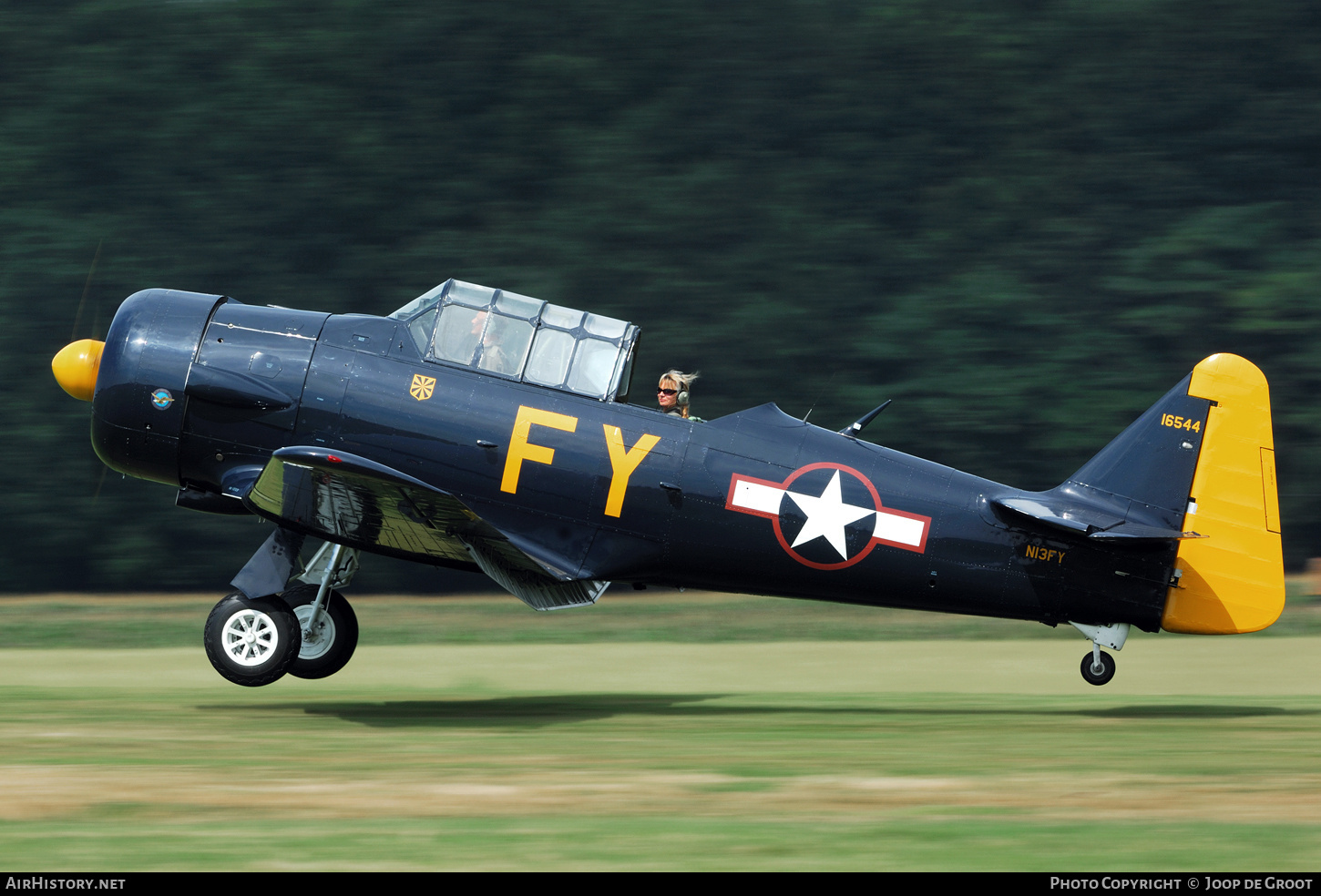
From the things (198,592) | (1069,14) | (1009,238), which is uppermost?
(1069,14)

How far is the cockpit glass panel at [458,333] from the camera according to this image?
937 centimetres

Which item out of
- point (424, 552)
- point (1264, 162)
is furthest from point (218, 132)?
point (1264, 162)

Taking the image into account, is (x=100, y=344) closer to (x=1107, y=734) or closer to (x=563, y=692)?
(x=563, y=692)

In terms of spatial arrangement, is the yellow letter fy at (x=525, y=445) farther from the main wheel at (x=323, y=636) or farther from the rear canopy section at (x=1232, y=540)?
the rear canopy section at (x=1232, y=540)

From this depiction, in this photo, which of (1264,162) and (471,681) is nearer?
(471,681)

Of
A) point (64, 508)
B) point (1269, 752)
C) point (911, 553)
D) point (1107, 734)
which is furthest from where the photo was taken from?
point (64, 508)

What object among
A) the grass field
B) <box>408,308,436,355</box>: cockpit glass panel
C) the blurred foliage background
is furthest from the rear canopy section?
the blurred foliage background

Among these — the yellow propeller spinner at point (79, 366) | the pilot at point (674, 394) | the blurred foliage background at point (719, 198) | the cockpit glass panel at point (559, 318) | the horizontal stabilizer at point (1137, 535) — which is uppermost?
the blurred foliage background at point (719, 198)

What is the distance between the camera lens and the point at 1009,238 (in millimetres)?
20766

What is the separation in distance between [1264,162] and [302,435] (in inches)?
A: 698

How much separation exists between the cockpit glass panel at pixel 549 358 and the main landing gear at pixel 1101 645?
13.6 feet

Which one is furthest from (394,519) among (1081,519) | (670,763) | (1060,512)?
(1081,519)

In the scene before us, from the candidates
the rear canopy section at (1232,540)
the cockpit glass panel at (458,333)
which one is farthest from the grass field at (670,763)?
the cockpit glass panel at (458,333)

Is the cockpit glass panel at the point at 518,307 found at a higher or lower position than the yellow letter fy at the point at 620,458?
higher
